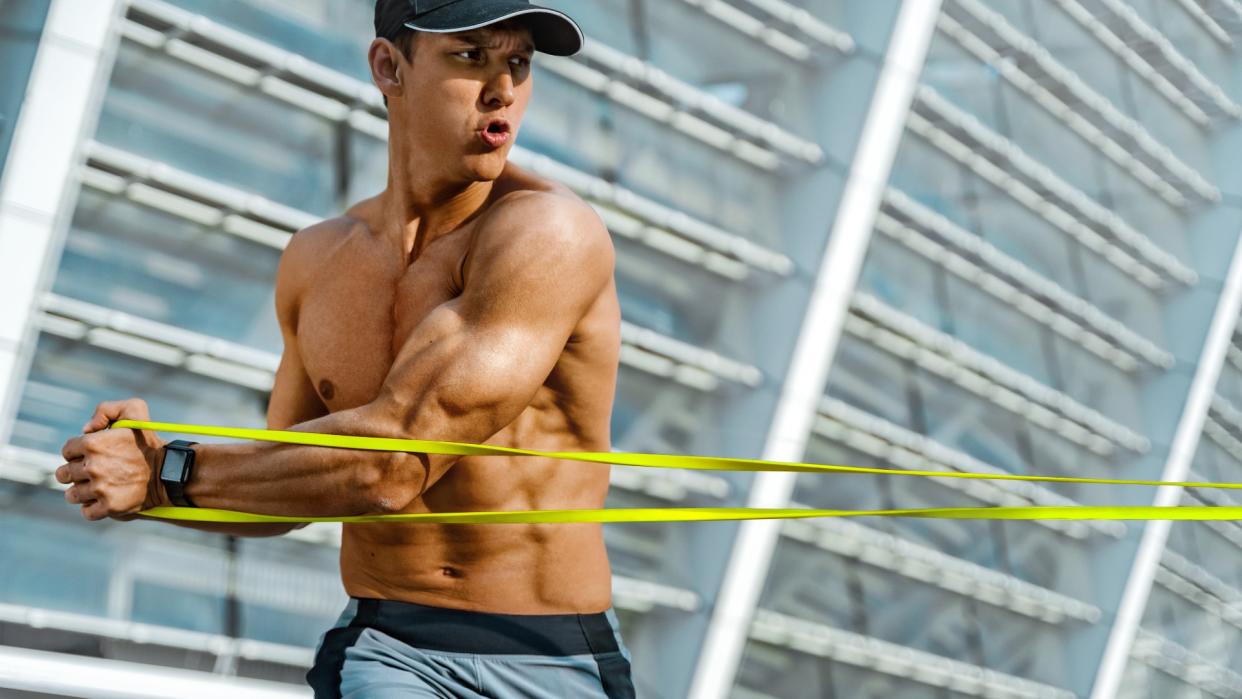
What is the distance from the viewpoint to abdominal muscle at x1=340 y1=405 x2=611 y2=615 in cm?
250

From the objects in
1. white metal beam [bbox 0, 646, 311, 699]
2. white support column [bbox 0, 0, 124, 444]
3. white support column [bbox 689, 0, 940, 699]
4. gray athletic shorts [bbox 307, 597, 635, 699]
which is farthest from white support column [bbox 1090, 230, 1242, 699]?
gray athletic shorts [bbox 307, 597, 635, 699]

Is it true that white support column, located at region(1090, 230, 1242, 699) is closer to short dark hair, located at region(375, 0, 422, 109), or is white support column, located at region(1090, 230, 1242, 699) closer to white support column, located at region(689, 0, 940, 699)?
white support column, located at region(689, 0, 940, 699)

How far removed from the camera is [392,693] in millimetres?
2367

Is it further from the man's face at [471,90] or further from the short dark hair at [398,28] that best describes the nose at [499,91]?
the short dark hair at [398,28]

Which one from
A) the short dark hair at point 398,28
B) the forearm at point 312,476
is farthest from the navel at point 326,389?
the short dark hair at point 398,28

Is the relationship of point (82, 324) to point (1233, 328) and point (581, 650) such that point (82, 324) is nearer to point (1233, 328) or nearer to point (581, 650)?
point (581, 650)

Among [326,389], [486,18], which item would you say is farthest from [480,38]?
[326,389]

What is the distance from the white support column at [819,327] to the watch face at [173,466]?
249 inches

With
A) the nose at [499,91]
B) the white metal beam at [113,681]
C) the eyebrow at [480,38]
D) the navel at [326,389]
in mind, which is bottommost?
the white metal beam at [113,681]

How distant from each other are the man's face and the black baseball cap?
3 centimetres

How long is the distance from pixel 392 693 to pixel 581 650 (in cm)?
39

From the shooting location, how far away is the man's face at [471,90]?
95.3 inches

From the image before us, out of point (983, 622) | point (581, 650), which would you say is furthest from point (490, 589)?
point (983, 622)

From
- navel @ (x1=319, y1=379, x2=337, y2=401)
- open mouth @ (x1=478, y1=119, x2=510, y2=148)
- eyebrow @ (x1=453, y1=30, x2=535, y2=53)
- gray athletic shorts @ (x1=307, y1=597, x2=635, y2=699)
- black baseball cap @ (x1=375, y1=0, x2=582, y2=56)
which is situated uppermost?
black baseball cap @ (x1=375, y1=0, x2=582, y2=56)
